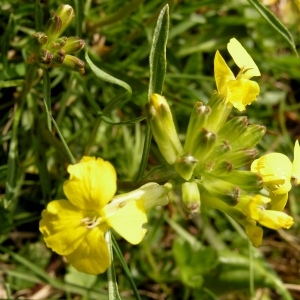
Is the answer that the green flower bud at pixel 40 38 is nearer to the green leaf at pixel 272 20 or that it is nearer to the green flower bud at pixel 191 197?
the green flower bud at pixel 191 197

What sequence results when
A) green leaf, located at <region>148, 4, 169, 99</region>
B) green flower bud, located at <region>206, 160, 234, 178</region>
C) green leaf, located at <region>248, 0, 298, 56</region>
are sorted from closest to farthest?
green flower bud, located at <region>206, 160, 234, 178</region> < green leaf, located at <region>148, 4, 169, 99</region> < green leaf, located at <region>248, 0, 298, 56</region>

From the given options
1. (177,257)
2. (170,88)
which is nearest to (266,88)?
(170,88)

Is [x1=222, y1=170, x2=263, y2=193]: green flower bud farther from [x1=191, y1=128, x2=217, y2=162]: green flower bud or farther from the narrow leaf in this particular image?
the narrow leaf

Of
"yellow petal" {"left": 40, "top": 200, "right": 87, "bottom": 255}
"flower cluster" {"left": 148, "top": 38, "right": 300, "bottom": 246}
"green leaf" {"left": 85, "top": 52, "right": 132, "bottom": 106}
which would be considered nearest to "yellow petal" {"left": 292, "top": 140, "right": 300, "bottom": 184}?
"flower cluster" {"left": 148, "top": 38, "right": 300, "bottom": 246}

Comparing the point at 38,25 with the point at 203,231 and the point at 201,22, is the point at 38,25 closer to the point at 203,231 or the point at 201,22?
the point at 201,22

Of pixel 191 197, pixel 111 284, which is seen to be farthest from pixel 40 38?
pixel 111 284

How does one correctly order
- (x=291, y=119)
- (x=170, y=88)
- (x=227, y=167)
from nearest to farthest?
(x=227, y=167) → (x=170, y=88) → (x=291, y=119)
